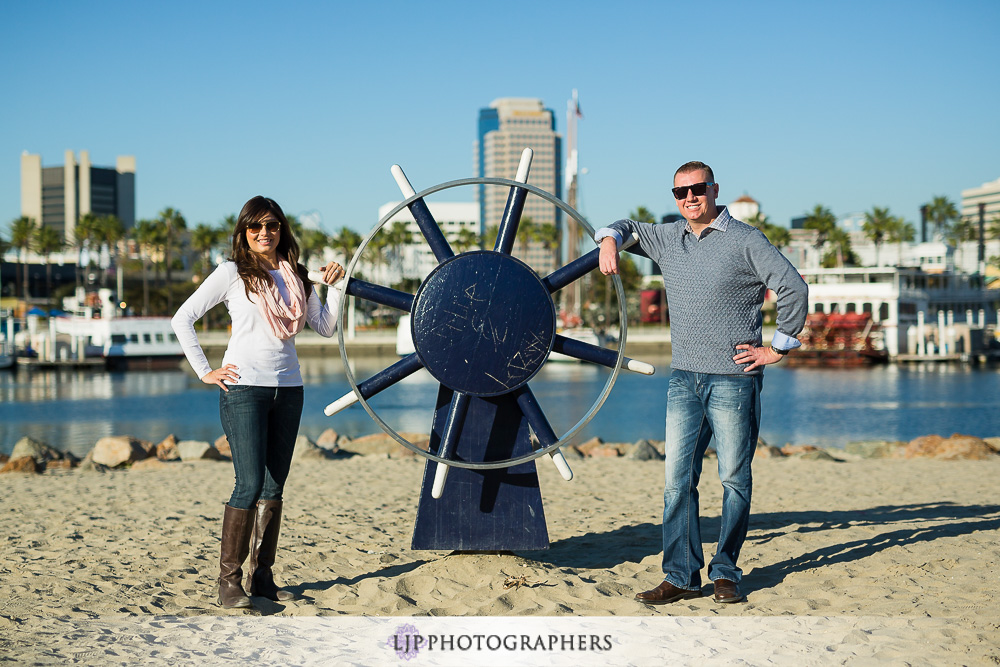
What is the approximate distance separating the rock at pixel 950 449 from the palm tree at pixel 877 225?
226ft

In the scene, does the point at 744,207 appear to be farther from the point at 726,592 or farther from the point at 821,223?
the point at 726,592

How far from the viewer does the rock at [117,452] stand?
11.8 metres

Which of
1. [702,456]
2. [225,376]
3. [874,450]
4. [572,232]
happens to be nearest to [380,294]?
[225,376]

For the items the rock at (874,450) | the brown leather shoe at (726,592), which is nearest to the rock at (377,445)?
the rock at (874,450)

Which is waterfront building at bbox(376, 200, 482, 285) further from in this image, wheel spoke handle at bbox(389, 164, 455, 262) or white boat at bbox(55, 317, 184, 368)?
white boat at bbox(55, 317, 184, 368)

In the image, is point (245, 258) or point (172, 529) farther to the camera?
point (172, 529)

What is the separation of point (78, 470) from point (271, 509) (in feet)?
24.3

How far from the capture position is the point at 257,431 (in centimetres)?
387

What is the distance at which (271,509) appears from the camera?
4.12m

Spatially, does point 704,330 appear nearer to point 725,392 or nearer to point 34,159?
point 725,392

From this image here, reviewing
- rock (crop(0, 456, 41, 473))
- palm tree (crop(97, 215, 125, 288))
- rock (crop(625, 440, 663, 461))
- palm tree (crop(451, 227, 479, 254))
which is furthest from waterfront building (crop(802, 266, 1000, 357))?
palm tree (crop(97, 215, 125, 288))

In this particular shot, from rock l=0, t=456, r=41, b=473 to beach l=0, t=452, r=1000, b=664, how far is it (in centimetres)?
262

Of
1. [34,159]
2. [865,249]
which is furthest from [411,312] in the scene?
[34,159]

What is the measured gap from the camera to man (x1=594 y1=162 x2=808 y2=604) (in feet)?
12.6
